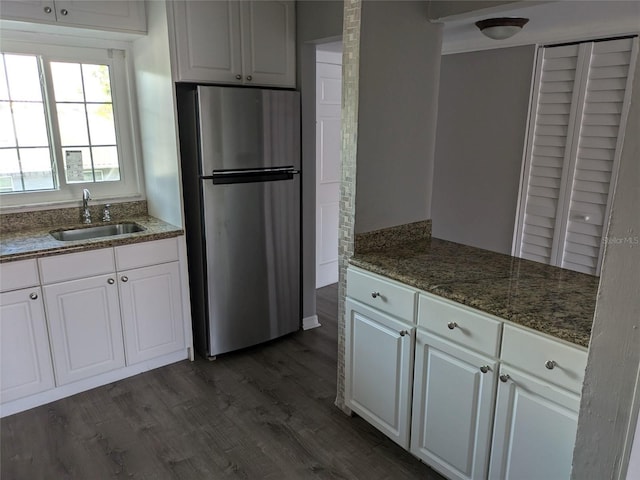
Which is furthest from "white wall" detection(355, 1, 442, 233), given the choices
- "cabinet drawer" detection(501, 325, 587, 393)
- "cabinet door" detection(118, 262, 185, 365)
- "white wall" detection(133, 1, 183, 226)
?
"cabinet door" detection(118, 262, 185, 365)

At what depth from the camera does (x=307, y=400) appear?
8.44ft

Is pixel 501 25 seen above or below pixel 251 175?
above

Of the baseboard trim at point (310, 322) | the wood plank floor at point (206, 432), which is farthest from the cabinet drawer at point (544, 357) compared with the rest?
the baseboard trim at point (310, 322)

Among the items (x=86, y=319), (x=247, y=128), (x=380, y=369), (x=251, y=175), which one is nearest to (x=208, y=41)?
(x=247, y=128)

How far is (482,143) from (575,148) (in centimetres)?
68

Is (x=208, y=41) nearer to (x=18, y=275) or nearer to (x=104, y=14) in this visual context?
(x=104, y=14)

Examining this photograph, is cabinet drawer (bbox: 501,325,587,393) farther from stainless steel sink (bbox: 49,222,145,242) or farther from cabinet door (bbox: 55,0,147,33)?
cabinet door (bbox: 55,0,147,33)

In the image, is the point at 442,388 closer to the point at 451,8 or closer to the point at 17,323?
the point at 451,8

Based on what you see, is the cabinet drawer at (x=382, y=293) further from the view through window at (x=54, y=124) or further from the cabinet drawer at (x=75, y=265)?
the view through window at (x=54, y=124)

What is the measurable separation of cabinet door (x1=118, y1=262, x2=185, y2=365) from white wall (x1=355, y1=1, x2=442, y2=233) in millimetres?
1341

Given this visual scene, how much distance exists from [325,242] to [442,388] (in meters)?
2.55

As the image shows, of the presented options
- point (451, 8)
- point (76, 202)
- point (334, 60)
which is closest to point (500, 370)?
point (451, 8)

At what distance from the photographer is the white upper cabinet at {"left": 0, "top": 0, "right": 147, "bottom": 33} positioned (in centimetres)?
231

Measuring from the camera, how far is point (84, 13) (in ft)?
8.20
